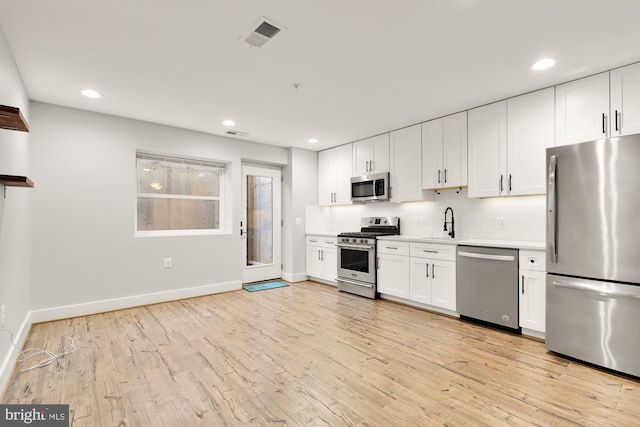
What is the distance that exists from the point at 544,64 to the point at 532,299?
85.4 inches

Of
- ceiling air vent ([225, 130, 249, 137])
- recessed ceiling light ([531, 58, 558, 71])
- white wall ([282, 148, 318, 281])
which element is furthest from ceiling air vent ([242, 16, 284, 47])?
white wall ([282, 148, 318, 281])

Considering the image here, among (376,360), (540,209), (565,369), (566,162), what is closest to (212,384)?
(376,360)

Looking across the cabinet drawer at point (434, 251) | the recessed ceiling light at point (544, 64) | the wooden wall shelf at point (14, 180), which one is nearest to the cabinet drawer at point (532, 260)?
the cabinet drawer at point (434, 251)

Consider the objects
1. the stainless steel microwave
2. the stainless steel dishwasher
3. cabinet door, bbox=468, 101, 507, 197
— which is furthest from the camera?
the stainless steel microwave

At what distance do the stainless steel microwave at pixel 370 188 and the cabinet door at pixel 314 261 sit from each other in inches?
47.7

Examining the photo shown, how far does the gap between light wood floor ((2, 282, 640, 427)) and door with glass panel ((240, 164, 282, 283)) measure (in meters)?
1.93

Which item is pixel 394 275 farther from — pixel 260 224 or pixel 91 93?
pixel 91 93

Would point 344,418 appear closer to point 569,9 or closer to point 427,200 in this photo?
point 569,9

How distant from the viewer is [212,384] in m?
2.24

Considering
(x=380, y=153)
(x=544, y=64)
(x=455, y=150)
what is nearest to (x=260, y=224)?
(x=380, y=153)

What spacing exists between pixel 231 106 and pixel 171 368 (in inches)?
111

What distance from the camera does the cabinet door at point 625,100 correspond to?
262 centimetres

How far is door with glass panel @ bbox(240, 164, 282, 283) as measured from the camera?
549cm

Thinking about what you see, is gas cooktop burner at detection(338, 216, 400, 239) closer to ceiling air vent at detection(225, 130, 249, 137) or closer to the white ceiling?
the white ceiling
